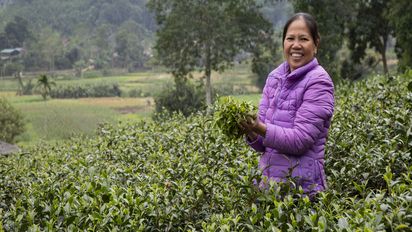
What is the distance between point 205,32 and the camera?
3403cm

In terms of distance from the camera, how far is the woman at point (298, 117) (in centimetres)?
250

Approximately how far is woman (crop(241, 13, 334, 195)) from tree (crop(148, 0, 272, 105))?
29.7 metres

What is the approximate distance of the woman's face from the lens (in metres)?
2.63

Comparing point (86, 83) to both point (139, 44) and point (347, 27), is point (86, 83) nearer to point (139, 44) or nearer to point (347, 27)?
point (139, 44)

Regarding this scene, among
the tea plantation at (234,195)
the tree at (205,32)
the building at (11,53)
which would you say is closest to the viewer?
the tea plantation at (234,195)

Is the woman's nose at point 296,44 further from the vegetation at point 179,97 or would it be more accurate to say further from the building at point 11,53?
the building at point 11,53

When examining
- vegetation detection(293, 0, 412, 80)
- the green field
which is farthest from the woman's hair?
the green field

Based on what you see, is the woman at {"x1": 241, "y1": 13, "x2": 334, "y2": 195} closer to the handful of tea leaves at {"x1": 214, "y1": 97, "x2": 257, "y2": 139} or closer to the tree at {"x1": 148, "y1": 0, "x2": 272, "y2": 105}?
the handful of tea leaves at {"x1": 214, "y1": 97, "x2": 257, "y2": 139}

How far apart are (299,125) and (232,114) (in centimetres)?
33

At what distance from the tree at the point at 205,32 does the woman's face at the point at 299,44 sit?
2974 cm

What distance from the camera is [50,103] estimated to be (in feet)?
178

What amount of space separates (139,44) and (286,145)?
83.5 metres

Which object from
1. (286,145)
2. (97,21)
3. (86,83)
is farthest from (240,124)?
(97,21)

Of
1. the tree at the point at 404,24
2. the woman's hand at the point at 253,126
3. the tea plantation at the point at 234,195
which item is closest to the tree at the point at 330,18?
the tree at the point at 404,24
